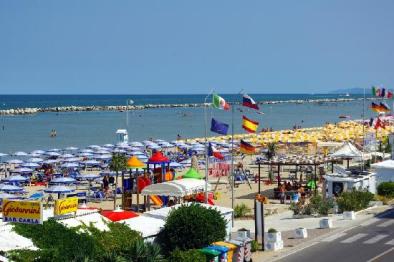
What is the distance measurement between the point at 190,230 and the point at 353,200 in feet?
Answer: 44.1

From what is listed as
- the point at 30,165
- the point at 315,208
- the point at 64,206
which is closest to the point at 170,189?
the point at 315,208

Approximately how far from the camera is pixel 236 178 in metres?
47.1

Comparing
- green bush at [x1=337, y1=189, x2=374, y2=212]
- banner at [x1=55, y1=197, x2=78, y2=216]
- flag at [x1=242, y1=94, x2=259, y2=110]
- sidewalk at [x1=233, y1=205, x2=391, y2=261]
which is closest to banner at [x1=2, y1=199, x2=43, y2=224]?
banner at [x1=55, y1=197, x2=78, y2=216]

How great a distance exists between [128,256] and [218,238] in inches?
167

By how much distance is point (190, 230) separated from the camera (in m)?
21.0

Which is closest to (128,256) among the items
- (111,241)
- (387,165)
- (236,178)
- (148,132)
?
(111,241)

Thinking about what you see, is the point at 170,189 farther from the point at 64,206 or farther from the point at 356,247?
the point at 64,206

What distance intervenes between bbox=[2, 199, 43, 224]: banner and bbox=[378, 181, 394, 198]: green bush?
75.9 feet

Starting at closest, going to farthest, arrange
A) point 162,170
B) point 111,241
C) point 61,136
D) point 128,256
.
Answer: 1. point 128,256
2. point 111,241
3. point 162,170
4. point 61,136

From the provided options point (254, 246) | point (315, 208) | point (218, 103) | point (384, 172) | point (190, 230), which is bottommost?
point (254, 246)

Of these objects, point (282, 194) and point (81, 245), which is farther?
point (282, 194)

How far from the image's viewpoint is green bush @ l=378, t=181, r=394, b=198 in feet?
121

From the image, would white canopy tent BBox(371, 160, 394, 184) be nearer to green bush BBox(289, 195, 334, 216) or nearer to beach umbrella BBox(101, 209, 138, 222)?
green bush BBox(289, 195, 334, 216)

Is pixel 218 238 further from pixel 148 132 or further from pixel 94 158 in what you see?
pixel 148 132
